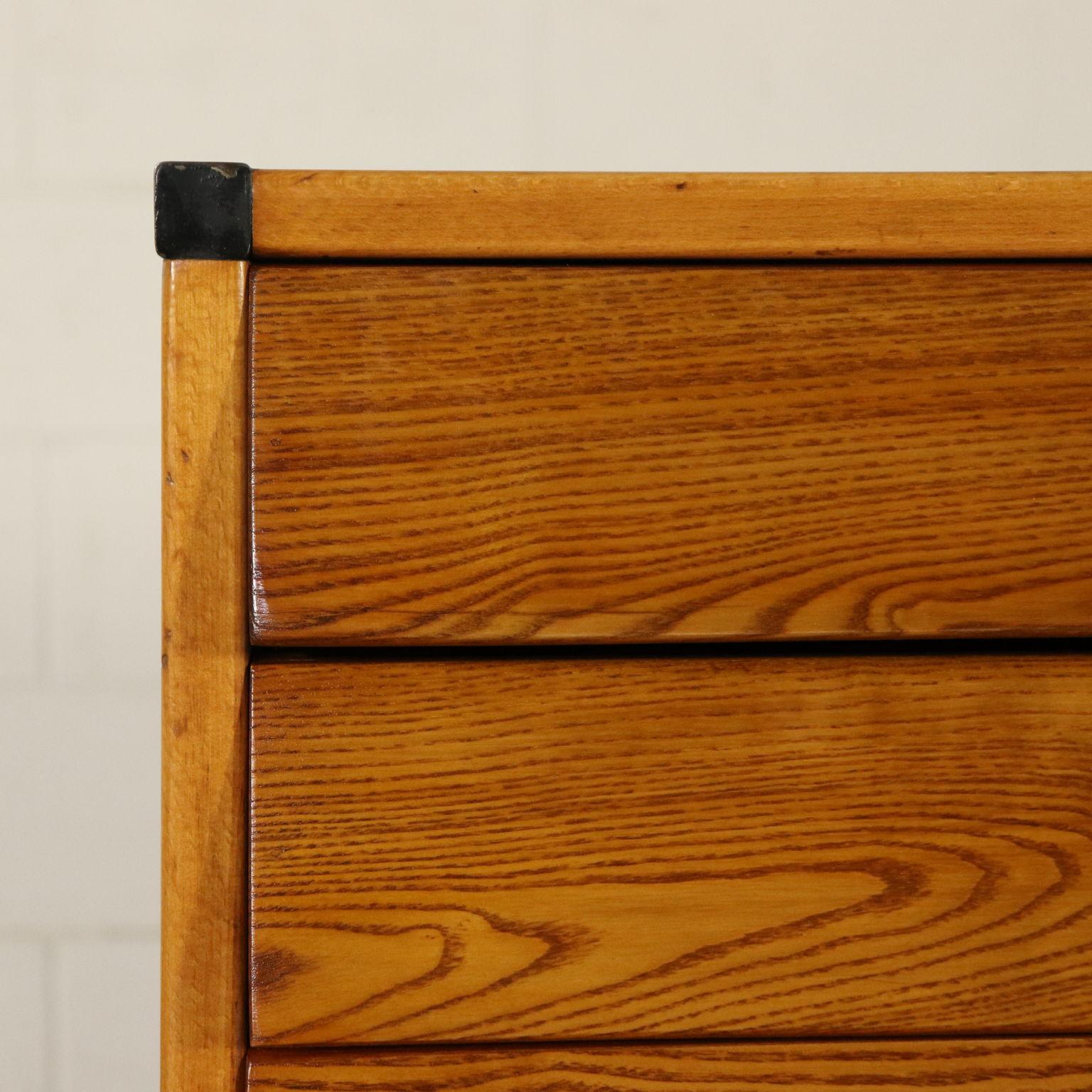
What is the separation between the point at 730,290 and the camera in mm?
374

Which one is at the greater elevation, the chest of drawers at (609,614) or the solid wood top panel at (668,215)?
the solid wood top panel at (668,215)

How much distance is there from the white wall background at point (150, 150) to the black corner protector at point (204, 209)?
1.40 ft

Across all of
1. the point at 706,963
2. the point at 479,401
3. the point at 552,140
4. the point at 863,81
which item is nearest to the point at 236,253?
the point at 479,401

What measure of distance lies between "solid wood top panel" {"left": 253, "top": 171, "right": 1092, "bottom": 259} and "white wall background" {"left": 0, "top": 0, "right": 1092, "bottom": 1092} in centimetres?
43

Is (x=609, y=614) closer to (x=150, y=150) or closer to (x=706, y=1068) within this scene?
(x=706, y=1068)

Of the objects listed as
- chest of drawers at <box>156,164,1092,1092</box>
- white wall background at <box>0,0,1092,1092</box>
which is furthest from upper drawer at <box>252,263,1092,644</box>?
white wall background at <box>0,0,1092,1092</box>

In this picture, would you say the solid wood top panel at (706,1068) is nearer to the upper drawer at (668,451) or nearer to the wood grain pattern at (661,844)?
the wood grain pattern at (661,844)

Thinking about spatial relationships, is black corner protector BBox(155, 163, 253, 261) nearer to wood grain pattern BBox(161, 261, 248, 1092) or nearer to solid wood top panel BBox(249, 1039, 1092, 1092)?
wood grain pattern BBox(161, 261, 248, 1092)

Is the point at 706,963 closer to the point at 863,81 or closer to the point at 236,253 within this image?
the point at 236,253

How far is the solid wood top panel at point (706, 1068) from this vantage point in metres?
0.38

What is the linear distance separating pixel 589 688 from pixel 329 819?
98mm

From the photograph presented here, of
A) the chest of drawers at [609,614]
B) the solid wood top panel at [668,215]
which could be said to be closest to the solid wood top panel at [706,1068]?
the chest of drawers at [609,614]

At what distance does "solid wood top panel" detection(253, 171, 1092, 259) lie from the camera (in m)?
0.37

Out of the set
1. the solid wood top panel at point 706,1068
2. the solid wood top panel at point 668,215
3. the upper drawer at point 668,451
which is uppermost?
the solid wood top panel at point 668,215
